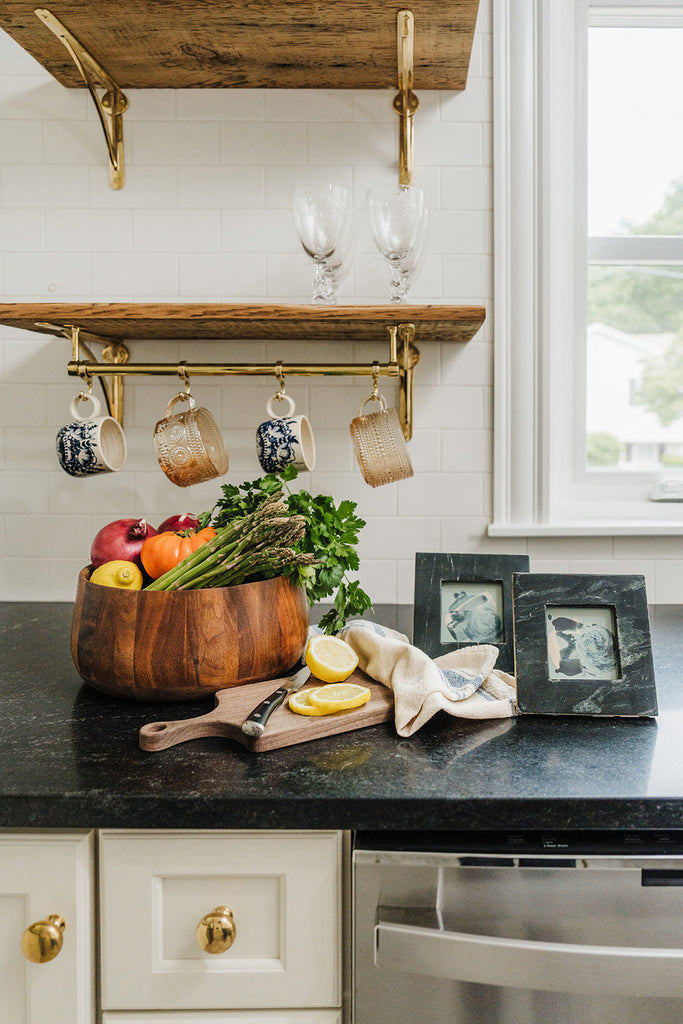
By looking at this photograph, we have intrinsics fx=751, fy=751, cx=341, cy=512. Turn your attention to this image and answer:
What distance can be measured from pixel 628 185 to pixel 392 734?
1.34m

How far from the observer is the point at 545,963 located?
73 centimetres

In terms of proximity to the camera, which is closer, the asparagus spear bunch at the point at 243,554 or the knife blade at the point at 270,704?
the knife blade at the point at 270,704

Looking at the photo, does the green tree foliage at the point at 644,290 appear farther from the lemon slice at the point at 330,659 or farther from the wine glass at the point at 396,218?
the lemon slice at the point at 330,659

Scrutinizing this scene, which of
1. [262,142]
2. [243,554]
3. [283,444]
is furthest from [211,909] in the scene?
[262,142]

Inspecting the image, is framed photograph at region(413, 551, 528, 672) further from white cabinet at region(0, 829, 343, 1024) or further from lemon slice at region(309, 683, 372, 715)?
white cabinet at region(0, 829, 343, 1024)

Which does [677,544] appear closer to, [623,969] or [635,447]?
[635,447]

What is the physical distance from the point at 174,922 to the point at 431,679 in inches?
15.3

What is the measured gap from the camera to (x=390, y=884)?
753mm

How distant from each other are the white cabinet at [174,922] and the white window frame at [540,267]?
36.3 inches

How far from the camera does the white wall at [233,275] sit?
151 centimetres

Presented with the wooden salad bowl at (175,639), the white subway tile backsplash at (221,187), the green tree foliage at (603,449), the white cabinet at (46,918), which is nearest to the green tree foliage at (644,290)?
the green tree foliage at (603,449)

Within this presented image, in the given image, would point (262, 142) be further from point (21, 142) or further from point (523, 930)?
point (523, 930)

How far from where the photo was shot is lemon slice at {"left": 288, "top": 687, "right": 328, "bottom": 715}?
90 centimetres

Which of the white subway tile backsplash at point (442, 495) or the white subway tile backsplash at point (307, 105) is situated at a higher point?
the white subway tile backsplash at point (307, 105)
